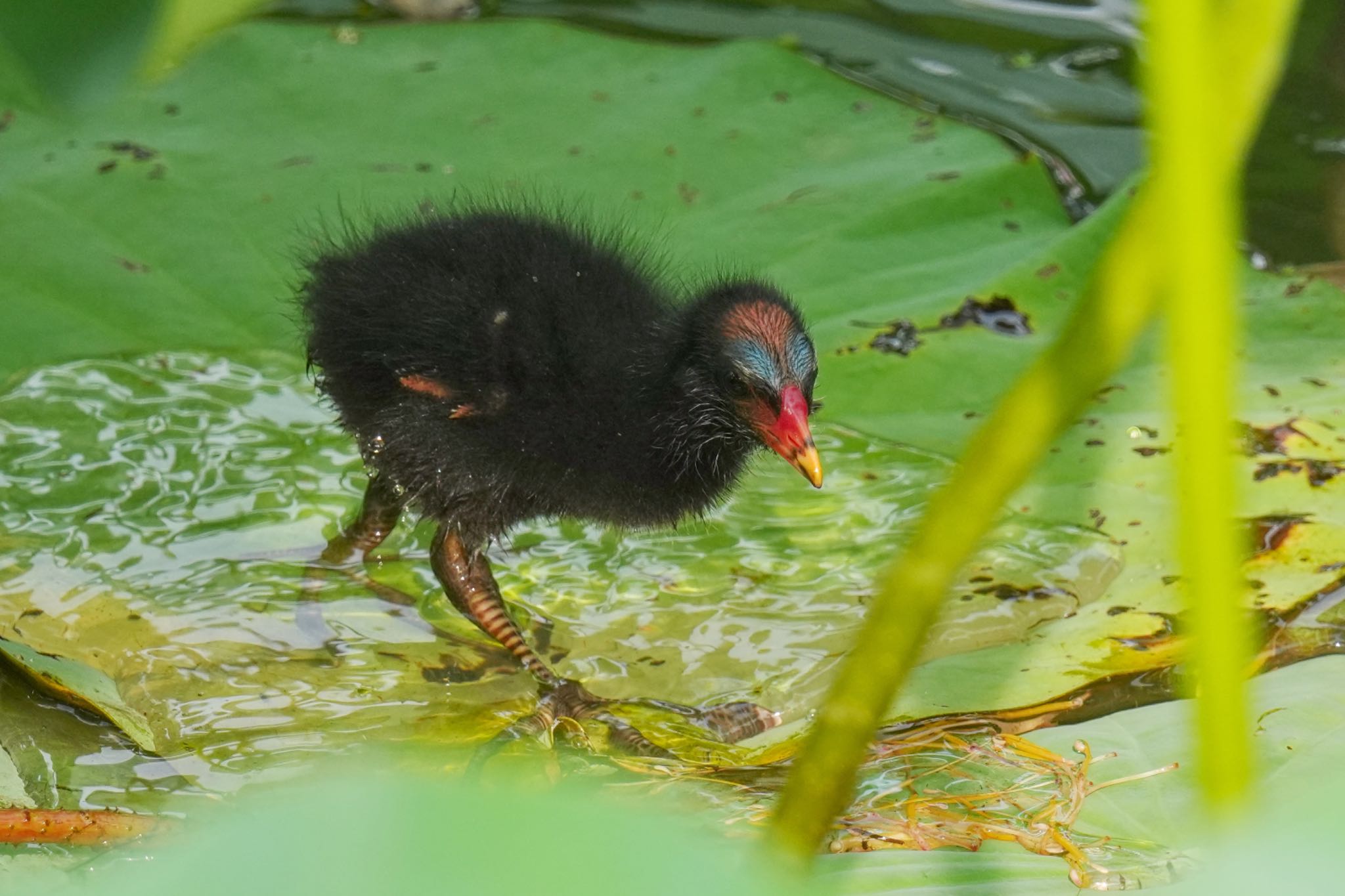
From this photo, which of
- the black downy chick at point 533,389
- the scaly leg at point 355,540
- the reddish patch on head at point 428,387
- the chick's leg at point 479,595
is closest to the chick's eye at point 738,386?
the black downy chick at point 533,389

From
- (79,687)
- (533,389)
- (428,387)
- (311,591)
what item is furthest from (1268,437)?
(79,687)

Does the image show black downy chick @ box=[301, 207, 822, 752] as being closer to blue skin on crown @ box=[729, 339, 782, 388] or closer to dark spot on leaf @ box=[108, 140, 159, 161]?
blue skin on crown @ box=[729, 339, 782, 388]

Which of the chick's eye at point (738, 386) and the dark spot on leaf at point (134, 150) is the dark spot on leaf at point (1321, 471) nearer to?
the chick's eye at point (738, 386)

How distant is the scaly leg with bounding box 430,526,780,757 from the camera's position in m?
2.47

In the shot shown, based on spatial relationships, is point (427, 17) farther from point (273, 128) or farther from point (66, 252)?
point (66, 252)

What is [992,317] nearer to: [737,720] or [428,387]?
[737,720]

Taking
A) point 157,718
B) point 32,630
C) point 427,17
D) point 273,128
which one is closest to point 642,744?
point 157,718

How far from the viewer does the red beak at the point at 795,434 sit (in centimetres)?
231

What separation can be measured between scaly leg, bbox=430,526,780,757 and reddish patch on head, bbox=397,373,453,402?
292mm

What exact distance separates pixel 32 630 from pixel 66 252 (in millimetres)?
1003

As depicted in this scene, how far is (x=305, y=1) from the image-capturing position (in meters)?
4.57

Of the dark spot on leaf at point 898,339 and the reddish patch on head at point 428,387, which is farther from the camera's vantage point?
the dark spot on leaf at point 898,339

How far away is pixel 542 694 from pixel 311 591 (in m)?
0.54

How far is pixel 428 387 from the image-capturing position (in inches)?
99.2
